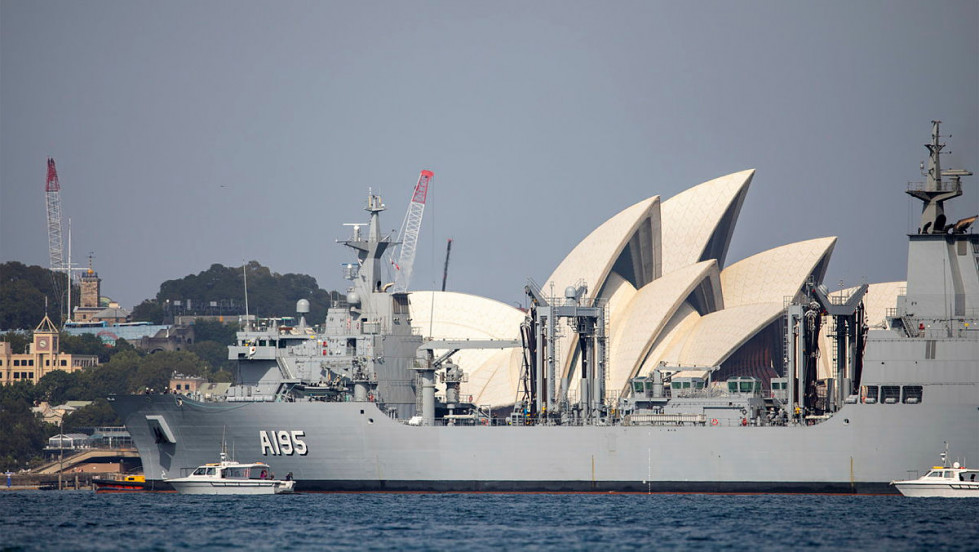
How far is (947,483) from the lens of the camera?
4147 cm

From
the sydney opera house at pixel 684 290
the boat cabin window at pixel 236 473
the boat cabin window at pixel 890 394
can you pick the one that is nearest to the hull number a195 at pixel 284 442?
the boat cabin window at pixel 236 473

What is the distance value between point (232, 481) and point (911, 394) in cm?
2216

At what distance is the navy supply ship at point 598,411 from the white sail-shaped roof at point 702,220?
55.8 ft

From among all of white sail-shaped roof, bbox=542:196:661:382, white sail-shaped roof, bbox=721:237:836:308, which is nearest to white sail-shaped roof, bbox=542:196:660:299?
white sail-shaped roof, bbox=542:196:661:382

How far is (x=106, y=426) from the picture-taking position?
82188 mm

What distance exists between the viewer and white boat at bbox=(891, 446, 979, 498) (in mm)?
41594

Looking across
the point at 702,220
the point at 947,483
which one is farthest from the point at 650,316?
the point at 947,483

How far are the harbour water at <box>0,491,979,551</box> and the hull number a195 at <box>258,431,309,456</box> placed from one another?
5.90 feet

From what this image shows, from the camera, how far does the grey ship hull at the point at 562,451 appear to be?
43.0 meters

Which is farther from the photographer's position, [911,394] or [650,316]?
[650,316]

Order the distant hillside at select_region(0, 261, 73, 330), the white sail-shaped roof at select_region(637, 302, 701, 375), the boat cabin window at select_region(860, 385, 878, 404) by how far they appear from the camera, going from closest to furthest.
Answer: the boat cabin window at select_region(860, 385, 878, 404)
the white sail-shaped roof at select_region(637, 302, 701, 375)
the distant hillside at select_region(0, 261, 73, 330)

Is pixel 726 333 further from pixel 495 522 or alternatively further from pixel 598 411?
pixel 495 522

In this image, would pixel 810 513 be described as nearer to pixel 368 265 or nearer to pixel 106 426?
pixel 368 265

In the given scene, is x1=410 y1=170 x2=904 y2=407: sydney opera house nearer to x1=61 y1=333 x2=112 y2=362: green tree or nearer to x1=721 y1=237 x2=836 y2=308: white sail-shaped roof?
x1=721 y1=237 x2=836 y2=308: white sail-shaped roof
